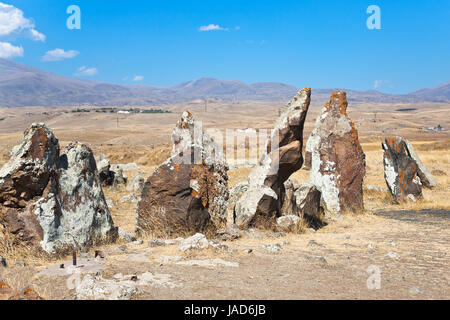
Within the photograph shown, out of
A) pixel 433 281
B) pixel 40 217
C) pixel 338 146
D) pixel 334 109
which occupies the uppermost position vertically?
pixel 334 109

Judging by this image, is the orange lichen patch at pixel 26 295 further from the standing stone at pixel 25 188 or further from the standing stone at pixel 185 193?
the standing stone at pixel 185 193

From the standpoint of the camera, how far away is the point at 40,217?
7.37m

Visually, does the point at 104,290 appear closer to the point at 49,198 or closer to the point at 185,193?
the point at 49,198

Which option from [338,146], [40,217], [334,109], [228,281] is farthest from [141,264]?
[334,109]

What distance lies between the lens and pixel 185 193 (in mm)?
8867

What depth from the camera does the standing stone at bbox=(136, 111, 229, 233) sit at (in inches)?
348

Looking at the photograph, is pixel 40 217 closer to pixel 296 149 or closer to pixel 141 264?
pixel 141 264

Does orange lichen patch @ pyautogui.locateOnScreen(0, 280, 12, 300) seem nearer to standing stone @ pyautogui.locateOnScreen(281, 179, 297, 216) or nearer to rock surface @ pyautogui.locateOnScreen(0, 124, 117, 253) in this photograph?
rock surface @ pyautogui.locateOnScreen(0, 124, 117, 253)

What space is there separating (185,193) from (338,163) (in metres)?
6.00

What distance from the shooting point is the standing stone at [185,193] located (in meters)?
8.84

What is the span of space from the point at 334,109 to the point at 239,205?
5.80 m

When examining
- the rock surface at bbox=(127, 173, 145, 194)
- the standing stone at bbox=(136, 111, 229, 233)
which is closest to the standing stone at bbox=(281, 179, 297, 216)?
the standing stone at bbox=(136, 111, 229, 233)

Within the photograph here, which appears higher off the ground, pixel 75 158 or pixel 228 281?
→ pixel 75 158

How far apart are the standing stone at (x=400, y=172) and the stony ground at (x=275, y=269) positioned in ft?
18.3
